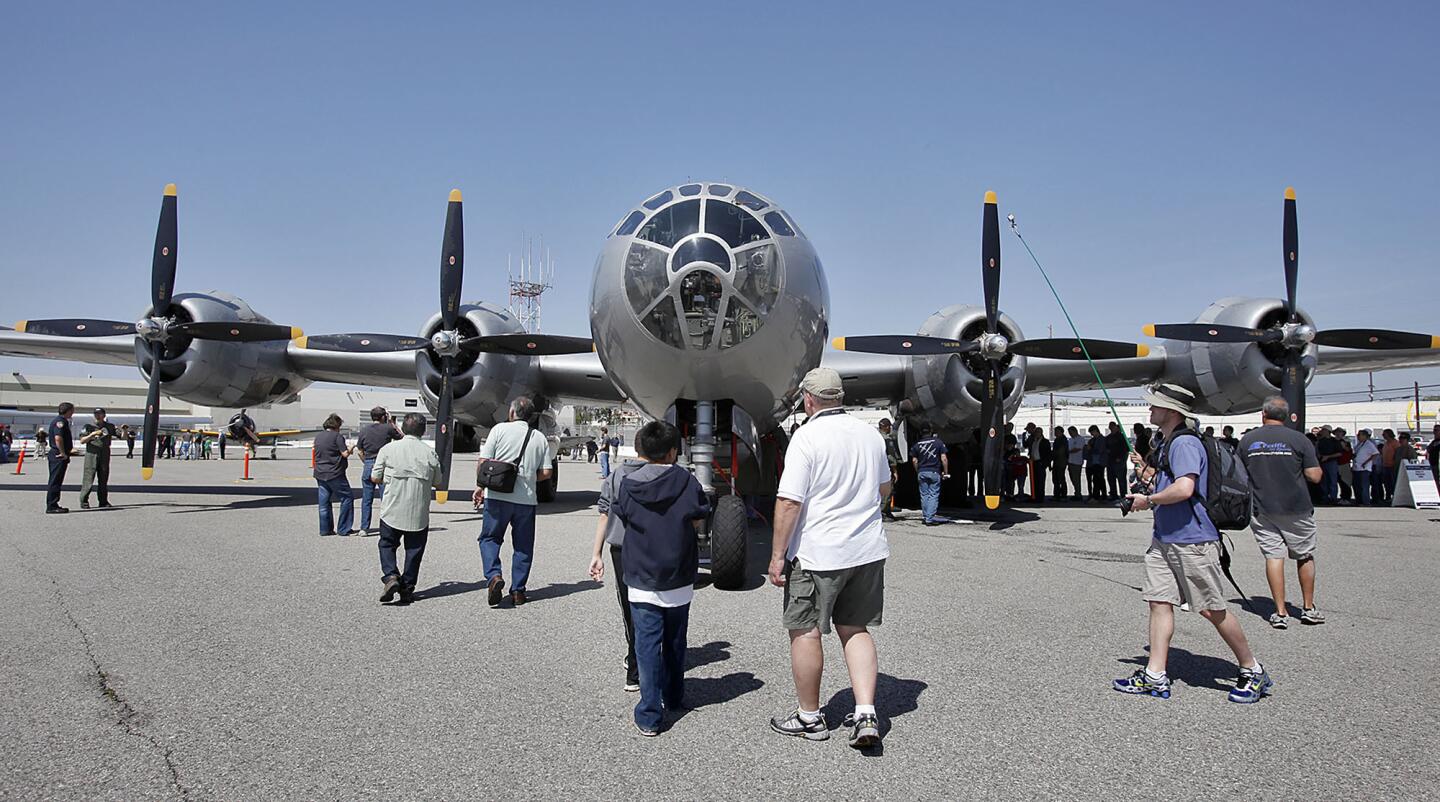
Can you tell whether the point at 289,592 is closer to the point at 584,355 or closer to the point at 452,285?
the point at 452,285

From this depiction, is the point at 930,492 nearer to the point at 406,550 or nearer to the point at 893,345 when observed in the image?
the point at 893,345

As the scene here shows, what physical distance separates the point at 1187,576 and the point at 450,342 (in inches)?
444

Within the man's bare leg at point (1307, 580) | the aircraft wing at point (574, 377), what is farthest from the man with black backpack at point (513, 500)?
the aircraft wing at point (574, 377)

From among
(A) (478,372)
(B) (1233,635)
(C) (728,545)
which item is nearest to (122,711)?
(C) (728,545)

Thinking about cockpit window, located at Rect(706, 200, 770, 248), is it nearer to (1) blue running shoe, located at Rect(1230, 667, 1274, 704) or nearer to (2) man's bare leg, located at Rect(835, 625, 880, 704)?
(2) man's bare leg, located at Rect(835, 625, 880, 704)

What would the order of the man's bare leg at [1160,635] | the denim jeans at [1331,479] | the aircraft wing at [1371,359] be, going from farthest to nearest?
the denim jeans at [1331,479]
the aircraft wing at [1371,359]
the man's bare leg at [1160,635]

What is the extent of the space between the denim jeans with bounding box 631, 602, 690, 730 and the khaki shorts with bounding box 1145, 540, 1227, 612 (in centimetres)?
253

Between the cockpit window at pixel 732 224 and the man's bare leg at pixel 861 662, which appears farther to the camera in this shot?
the cockpit window at pixel 732 224

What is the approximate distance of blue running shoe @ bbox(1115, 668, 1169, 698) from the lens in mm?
4363

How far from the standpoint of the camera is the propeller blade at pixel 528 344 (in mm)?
13312

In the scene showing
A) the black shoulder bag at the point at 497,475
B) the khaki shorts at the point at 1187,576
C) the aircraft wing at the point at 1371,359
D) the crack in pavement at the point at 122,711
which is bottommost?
the crack in pavement at the point at 122,711

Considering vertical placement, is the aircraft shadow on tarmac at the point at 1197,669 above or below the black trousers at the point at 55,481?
below

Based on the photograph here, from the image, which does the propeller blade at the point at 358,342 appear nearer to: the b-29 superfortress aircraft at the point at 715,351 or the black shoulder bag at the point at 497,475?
the b-29 superfortress aircraft at the point at 715,351

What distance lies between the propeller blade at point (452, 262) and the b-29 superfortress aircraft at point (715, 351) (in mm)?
27
